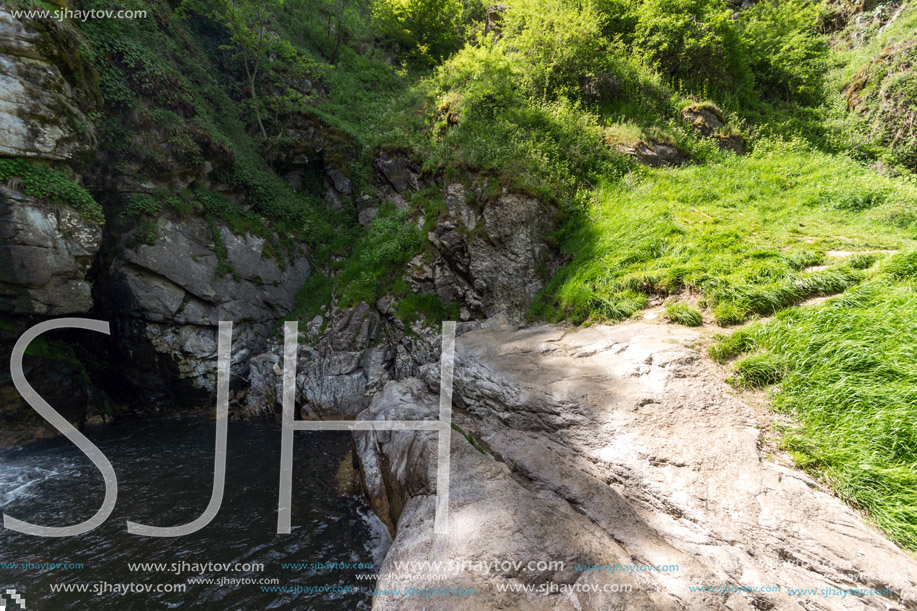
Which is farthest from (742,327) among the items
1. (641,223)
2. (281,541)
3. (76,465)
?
(76,465)

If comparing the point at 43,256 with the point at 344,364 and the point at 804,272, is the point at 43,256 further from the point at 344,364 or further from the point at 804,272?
the point at 804,272

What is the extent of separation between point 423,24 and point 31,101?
66.7 feet

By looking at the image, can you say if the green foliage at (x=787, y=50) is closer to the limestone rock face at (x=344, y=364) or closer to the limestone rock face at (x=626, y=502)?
the limestone rock face at (x=626, y=502)

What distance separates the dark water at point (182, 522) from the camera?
4.41 meters

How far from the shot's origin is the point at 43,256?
8.49 meters

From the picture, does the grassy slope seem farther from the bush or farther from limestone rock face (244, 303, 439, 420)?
limestone rock face (244, 303, 439, 420)

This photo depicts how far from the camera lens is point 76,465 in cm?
743

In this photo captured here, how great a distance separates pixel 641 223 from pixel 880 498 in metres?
6.53

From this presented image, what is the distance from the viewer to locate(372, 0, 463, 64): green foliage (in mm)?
20984

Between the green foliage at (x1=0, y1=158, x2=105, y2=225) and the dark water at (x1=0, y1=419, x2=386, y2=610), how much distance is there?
6.21 metres

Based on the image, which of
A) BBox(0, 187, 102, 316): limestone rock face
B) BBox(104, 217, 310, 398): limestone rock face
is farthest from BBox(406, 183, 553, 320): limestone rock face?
BBox(0, 187, 102, 316): limestone rock face

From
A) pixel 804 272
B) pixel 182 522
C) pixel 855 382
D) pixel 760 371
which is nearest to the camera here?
pixel 855 382

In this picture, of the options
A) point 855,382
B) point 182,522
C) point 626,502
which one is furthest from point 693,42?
point 182,522

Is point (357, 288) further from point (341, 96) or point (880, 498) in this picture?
point (341, 96)
